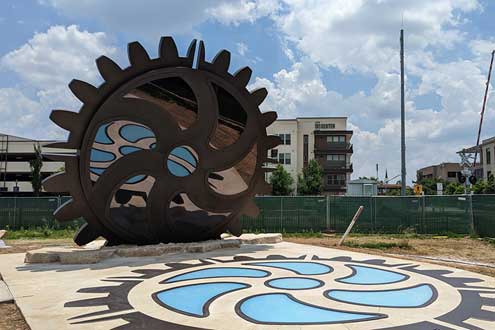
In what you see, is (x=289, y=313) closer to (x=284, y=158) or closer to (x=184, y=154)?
(x=184, y=154)

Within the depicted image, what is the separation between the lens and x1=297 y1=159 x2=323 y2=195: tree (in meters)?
61.3

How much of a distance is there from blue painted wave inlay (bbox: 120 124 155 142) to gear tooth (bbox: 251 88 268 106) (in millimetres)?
4360

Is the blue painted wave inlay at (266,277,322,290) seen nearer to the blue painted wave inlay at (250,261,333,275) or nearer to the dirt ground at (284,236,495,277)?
the blue painted wave inlay at (250,261,333,275)

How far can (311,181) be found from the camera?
61688 millimetres

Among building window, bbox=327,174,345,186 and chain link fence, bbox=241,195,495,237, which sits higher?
building window, bbox=327,174,345,186

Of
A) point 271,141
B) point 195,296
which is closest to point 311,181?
point 271,141

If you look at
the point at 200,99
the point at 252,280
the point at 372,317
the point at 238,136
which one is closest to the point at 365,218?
the point at 238,136

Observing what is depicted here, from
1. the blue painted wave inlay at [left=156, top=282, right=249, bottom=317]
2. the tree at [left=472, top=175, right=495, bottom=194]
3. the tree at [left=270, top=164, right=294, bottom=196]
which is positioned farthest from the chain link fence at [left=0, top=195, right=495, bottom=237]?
the tree at [left=472, top=175, right=495, bottom=194]

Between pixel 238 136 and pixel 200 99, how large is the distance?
199cm

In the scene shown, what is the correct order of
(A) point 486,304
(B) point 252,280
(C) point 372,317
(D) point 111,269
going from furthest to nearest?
(D) point 111,269
(B) point 252,280
(A) point 486,304
(C) point 372,317

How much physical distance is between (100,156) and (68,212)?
1854 millimetres

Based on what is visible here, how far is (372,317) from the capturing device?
7.05 meters

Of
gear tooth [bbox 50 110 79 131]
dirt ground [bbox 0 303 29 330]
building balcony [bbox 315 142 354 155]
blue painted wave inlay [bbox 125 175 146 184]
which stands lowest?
dirt ground [bbox 0 303 29 330]

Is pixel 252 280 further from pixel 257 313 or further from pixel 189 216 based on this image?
pixel 189 216
